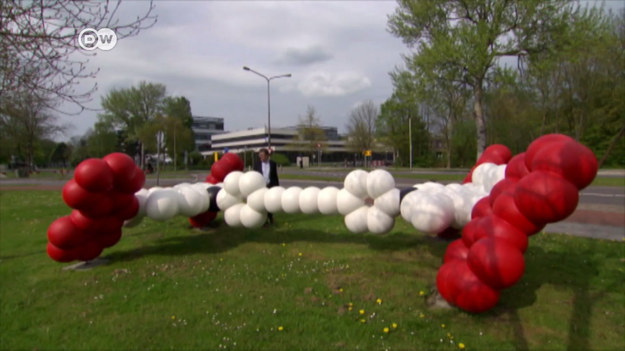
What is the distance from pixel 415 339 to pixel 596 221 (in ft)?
27.0

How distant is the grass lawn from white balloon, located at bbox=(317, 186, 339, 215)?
34.8 inches

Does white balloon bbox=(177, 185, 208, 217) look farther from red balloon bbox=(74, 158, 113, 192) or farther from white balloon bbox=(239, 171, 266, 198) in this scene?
A: red balloon bbox=(74, 158, 113, 192)

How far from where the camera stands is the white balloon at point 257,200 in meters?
7.09

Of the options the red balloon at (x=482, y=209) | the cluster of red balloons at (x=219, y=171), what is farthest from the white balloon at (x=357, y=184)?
the cluster of red balloons at (x=219, y=171)

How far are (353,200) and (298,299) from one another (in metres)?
1.70

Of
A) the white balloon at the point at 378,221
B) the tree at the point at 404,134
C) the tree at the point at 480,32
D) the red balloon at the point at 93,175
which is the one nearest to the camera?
the white balloon at the point at 378,221

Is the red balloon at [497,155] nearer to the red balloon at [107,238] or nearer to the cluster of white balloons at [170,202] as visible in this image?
the cluster of white balloons at [170,202]

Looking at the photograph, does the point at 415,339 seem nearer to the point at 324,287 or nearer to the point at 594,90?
the point at 324,287

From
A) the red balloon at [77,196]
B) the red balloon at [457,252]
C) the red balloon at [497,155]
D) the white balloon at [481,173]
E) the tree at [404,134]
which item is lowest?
the red balloon at [457,252]

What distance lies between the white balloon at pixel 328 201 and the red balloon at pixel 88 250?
12.2ft

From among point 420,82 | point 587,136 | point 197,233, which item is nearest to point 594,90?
point 587,136

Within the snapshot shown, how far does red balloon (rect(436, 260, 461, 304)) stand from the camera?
457 centimetres

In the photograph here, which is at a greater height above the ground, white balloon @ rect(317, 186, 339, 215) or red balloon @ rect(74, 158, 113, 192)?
red balloon @ rect(74, 158, 113, 192)

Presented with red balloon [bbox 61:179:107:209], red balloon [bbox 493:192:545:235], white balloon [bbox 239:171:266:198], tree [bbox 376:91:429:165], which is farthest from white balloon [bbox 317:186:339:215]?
tree [bbox 376:91:429:165]
